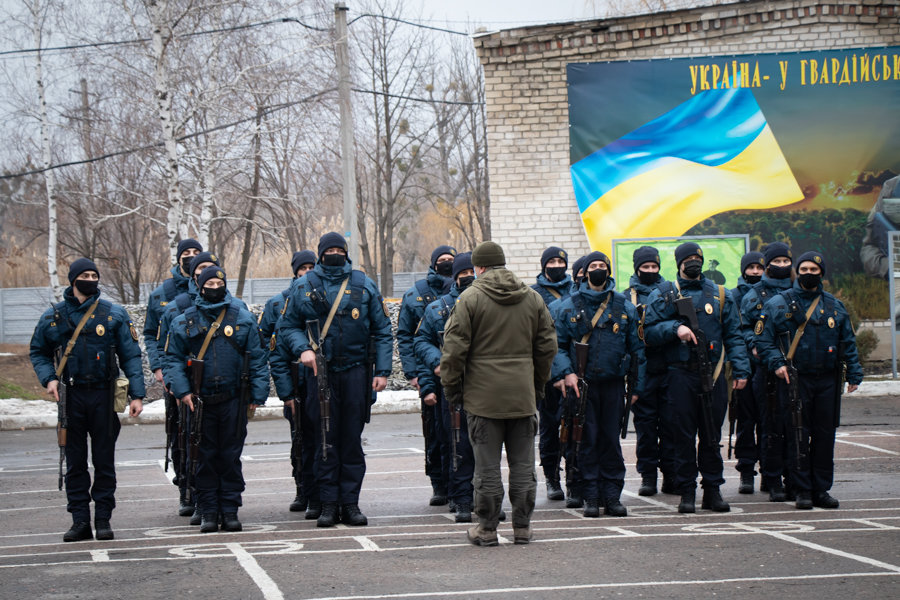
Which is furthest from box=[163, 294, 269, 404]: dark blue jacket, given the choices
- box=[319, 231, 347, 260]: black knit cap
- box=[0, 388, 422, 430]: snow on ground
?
box=[0, 388, 422, 430]: snow on ground

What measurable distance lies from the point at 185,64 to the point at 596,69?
9736 mm

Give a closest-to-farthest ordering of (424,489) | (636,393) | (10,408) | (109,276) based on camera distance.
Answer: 1. (636,393)
2. (424,489)
3. (10,408)
4. (109,276)

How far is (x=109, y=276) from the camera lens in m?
35.2

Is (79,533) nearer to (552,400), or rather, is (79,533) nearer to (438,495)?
(438,495)

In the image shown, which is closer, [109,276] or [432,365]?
[432,365]

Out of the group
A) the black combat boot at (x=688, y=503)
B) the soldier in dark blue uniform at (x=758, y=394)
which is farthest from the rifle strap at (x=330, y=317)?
the soldier in dark blue uniform at (x=758, y=394)

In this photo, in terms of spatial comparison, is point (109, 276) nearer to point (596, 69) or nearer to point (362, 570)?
point (596, 69)

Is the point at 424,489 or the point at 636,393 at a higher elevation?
the point at 636,393

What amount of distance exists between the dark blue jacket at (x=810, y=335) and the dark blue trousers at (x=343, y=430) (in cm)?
359

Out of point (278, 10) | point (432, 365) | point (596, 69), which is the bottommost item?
point (432, 365)

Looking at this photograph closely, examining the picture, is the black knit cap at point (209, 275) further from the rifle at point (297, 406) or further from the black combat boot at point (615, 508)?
the black combat boot at point (615, 508)

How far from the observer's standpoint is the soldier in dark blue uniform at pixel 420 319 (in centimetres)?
1006

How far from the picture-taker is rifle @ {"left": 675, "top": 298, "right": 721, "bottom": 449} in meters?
9.13

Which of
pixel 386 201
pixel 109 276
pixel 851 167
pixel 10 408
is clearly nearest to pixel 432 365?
→ pixel 10 408
